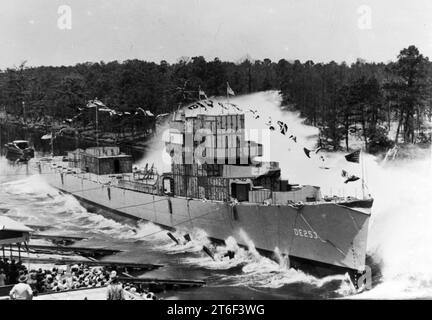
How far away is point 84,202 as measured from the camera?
42.7 m

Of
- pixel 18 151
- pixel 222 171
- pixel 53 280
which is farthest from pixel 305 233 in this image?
pixel 18 151

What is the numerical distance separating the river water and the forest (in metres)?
2.96

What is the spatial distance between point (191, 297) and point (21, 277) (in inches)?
262

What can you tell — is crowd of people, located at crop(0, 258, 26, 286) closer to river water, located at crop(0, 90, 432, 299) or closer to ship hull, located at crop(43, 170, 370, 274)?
river water, located at crop(0, 90, 432, 299)

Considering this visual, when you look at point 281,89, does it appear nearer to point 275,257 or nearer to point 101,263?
point 275,257

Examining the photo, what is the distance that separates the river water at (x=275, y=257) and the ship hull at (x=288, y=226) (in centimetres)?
64

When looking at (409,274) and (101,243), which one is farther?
(101,243)

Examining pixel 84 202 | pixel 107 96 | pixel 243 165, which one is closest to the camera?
pixel 243 165

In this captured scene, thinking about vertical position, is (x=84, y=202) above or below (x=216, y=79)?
below

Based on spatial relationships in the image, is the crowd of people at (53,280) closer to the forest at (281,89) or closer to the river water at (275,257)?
the river water at (275,257)

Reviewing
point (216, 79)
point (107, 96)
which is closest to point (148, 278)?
point (216, 79)

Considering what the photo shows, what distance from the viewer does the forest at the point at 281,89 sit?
38250 mm
